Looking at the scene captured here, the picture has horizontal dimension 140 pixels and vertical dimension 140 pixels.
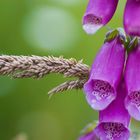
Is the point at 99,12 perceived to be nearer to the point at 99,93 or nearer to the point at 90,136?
the point at 99,93

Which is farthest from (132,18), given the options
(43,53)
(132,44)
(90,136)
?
(43,53)

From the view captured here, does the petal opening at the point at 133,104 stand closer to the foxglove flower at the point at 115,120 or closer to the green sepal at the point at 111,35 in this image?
the foxglove flower at the point at 115,120

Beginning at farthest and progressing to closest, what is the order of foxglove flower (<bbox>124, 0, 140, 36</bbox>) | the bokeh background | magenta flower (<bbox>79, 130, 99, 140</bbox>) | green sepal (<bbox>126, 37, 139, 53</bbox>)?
the bokeh background, magenta flower (<bbox>79, 130, 99, 140</bbox>), green sepal (<bbox>126, 37, 139, 53</bbox>), foxglove flower (<bbox>124, 0, 140, 36</bbox>)

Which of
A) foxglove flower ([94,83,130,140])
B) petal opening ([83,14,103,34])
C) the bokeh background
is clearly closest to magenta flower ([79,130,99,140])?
foxglove flower ([94,83,130,140])

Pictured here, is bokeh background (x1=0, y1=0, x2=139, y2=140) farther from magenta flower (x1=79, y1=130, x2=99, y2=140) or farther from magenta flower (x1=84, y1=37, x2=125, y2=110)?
magenta flower (x1=84, y1=37, x2=125, y2=110)

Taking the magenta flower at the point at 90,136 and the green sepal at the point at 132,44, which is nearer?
the green sepal at the point at 132,44

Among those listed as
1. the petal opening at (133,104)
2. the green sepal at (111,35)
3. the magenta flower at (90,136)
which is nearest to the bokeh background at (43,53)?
the magenta flower at (90,136)

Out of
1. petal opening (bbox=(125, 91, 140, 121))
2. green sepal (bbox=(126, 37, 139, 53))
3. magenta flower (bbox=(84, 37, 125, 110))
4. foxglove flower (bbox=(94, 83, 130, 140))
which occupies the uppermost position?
green sepal (bbox=(126, 37, 139, 53))

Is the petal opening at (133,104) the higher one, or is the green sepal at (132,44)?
the green sepal at (132,44)
